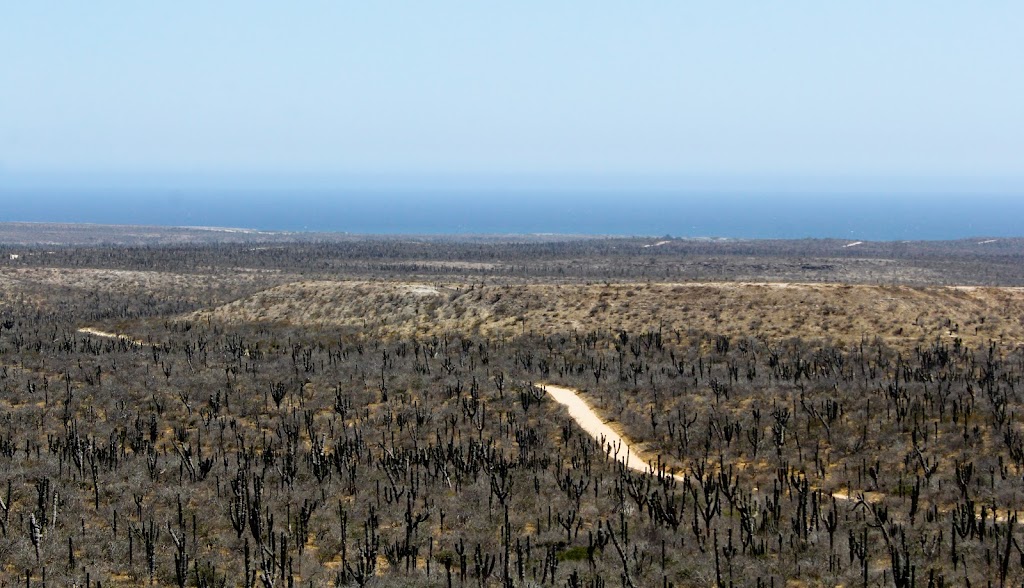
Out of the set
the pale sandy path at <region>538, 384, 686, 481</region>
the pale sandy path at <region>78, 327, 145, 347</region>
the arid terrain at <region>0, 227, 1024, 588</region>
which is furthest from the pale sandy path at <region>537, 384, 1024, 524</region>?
the pale sandy path at <region>78, 327, 145, 347</region>

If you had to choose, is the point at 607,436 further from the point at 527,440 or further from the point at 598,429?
the point at 527,440

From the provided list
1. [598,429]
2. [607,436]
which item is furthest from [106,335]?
[607,436]

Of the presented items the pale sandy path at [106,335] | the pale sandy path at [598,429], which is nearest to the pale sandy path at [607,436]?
the pale sandy path at [598,429]

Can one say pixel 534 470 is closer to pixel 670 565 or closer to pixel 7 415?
pixel 670 565

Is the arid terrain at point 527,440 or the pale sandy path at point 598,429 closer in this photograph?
the arid terrain at point 527,440

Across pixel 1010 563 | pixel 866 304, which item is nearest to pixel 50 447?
pixel 1010 563

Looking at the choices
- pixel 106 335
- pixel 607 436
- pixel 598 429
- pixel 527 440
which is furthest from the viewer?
pixel 106 335

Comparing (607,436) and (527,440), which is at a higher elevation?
(527,440)

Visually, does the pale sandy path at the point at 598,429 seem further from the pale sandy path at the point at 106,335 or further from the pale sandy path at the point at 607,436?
the pale sandy path at the point at 106,335

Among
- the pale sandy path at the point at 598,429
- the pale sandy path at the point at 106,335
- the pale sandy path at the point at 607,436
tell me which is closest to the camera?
the pale sandy path at the point at 607,436
